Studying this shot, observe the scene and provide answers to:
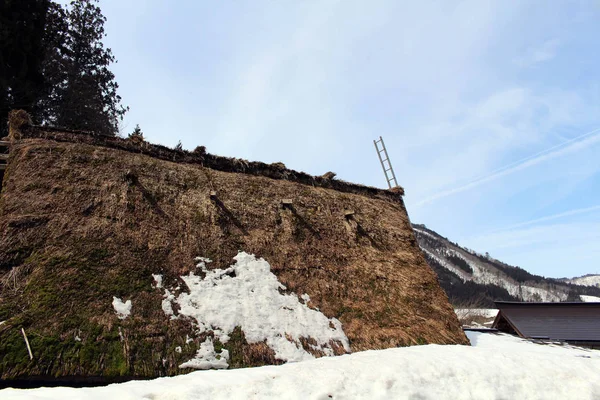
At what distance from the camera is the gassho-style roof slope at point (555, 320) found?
1563 cm

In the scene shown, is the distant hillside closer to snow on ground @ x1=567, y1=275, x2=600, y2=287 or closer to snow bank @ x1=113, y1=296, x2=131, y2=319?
snow bank @ x1=113, y1=296, x2=131, y2=319

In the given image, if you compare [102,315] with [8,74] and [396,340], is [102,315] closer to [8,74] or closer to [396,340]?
[396,340]

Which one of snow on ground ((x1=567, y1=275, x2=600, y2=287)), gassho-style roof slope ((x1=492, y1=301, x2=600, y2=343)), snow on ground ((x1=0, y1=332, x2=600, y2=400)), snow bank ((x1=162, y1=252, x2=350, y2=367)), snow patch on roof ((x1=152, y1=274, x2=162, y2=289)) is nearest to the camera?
snow on ground ((x1=0, y1=332, x2=600, y2=400))

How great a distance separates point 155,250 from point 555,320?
18625 millimetres

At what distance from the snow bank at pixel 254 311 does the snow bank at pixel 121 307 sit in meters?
0.59

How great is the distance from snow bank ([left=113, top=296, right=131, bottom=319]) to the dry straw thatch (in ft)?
0.33

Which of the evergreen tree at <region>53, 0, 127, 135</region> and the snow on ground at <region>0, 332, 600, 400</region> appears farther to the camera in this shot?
the evergreen tree at <region>53, 0, 127, 135</region>

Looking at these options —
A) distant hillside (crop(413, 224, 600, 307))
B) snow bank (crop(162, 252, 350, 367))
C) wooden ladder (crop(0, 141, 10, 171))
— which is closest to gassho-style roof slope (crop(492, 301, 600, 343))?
→ snow bank (crop(162, 252, 350, 367))

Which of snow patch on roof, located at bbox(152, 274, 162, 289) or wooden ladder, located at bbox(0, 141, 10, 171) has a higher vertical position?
wooden ladder, located at bbox(0, 141, 10, 171)

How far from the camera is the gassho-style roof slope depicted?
1563 centimetres

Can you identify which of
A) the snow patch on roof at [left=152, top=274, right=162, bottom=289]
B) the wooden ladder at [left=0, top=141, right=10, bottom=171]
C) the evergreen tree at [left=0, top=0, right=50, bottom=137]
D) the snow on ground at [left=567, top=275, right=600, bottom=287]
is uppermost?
the evergreen tree at [left=0, top=0, right=50, bottom=137]

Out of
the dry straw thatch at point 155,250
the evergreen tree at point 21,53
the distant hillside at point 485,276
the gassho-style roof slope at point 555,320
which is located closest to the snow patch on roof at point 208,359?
the dry straw thatch at point 155,250

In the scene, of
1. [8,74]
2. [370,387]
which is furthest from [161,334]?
[8,74]

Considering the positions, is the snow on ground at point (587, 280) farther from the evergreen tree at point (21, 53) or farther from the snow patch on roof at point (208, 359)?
the evergreen tree at point (21, 53)
